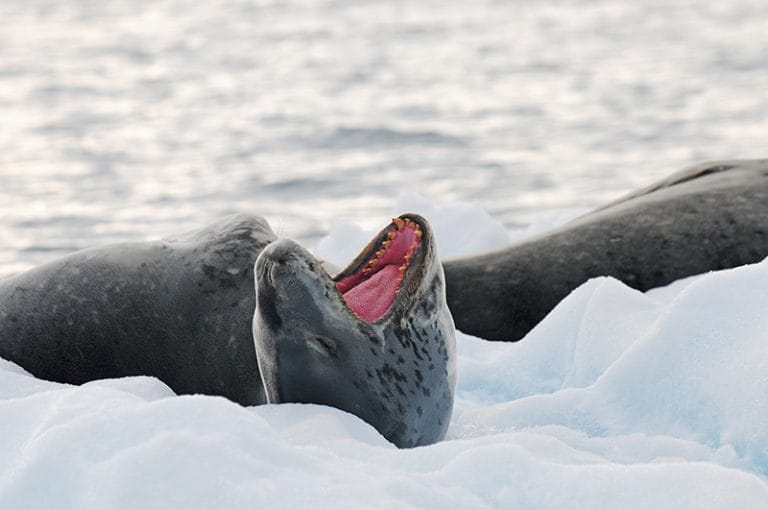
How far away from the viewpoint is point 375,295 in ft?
12.6

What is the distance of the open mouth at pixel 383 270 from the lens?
3.79 m

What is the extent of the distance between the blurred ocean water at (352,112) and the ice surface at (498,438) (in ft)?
18.3

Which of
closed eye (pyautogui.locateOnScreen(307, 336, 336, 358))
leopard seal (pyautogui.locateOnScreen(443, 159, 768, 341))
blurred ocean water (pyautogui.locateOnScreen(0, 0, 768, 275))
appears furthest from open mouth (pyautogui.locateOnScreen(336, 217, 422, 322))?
blurred ocean water (pyautogui.locateOnScreen(0, 0, 768, 275))

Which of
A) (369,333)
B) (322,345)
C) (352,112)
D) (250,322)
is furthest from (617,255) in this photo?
(352,112)

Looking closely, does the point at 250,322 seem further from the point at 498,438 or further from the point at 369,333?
the point at 498,438

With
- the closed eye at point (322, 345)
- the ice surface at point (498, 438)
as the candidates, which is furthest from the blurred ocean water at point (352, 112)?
the closed eye at point (322, 345)

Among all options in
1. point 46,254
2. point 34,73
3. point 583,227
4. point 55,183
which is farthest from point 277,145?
point 583,227

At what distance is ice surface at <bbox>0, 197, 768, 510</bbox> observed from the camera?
271 cm

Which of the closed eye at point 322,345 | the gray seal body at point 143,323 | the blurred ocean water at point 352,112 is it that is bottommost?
the blurred ocean water at point 352,112

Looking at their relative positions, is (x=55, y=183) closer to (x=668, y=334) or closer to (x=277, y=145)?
(x=277, y=145)

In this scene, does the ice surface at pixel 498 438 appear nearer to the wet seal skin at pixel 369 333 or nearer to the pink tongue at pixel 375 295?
the wet seal skin at pixel 369 333

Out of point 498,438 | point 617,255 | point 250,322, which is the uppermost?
point 498,438

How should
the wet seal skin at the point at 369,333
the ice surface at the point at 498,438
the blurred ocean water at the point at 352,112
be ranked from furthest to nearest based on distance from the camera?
the blurred ocean water at the point at 352,112 → the wet seal skin at the point at 369,333 → the ice surface at the point at 498,438

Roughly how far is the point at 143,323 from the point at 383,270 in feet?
3.40
